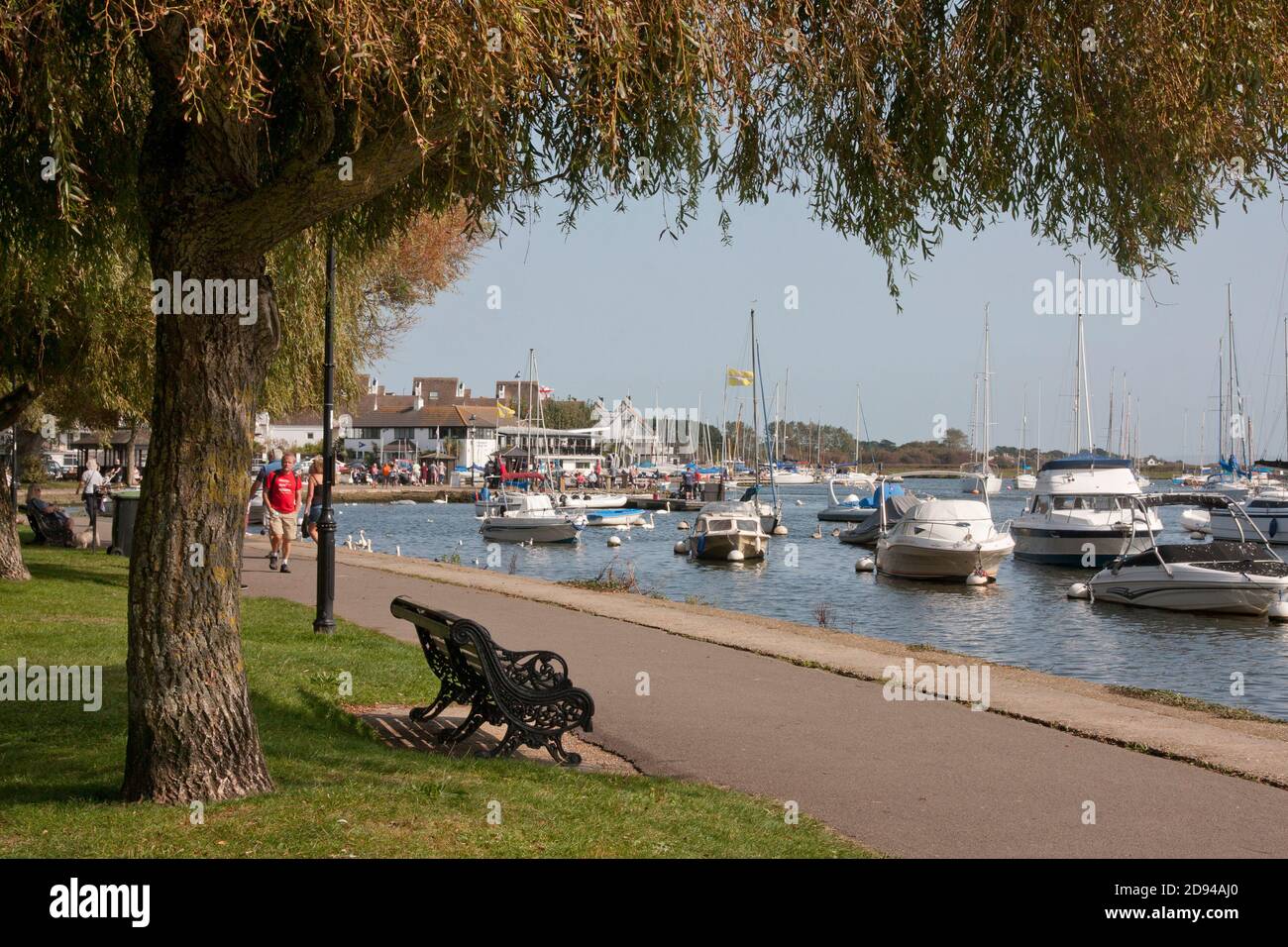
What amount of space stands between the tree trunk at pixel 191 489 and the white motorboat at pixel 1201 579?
25.7 meters

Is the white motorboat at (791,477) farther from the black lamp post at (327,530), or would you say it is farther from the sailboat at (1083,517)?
the black lamp post at (327,530)

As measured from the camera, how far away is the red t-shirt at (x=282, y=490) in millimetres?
21516

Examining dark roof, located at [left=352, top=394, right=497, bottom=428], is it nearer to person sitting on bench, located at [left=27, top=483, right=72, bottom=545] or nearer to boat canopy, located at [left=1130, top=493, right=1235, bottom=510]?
boat canopy, located at [left=1130, top=493, right=1235, bottom=510]

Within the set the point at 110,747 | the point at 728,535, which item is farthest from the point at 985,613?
the point at 110,747

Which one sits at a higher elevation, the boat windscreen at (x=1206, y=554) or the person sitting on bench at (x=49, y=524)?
the person sitting on bench at (x=49, y=524)

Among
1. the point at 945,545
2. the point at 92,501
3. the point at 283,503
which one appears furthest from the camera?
the point at 945,545

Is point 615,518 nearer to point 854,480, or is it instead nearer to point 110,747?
point 110,747

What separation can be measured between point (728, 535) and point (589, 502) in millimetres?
27173

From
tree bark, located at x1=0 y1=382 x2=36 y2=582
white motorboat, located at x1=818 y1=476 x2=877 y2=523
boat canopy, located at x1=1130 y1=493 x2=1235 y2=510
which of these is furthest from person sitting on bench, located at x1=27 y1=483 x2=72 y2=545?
white motorboat, located at x1=818 y1=476 x2=877 y2=523

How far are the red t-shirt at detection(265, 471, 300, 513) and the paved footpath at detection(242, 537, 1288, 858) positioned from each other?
22.1 feet

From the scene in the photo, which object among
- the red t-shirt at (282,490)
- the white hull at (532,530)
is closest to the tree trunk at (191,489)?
the red t-shirt at (282,490)

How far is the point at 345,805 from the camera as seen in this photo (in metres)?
6.93

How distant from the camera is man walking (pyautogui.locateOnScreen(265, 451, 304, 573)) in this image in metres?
21.6

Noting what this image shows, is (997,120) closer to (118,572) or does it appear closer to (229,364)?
(229,364)
